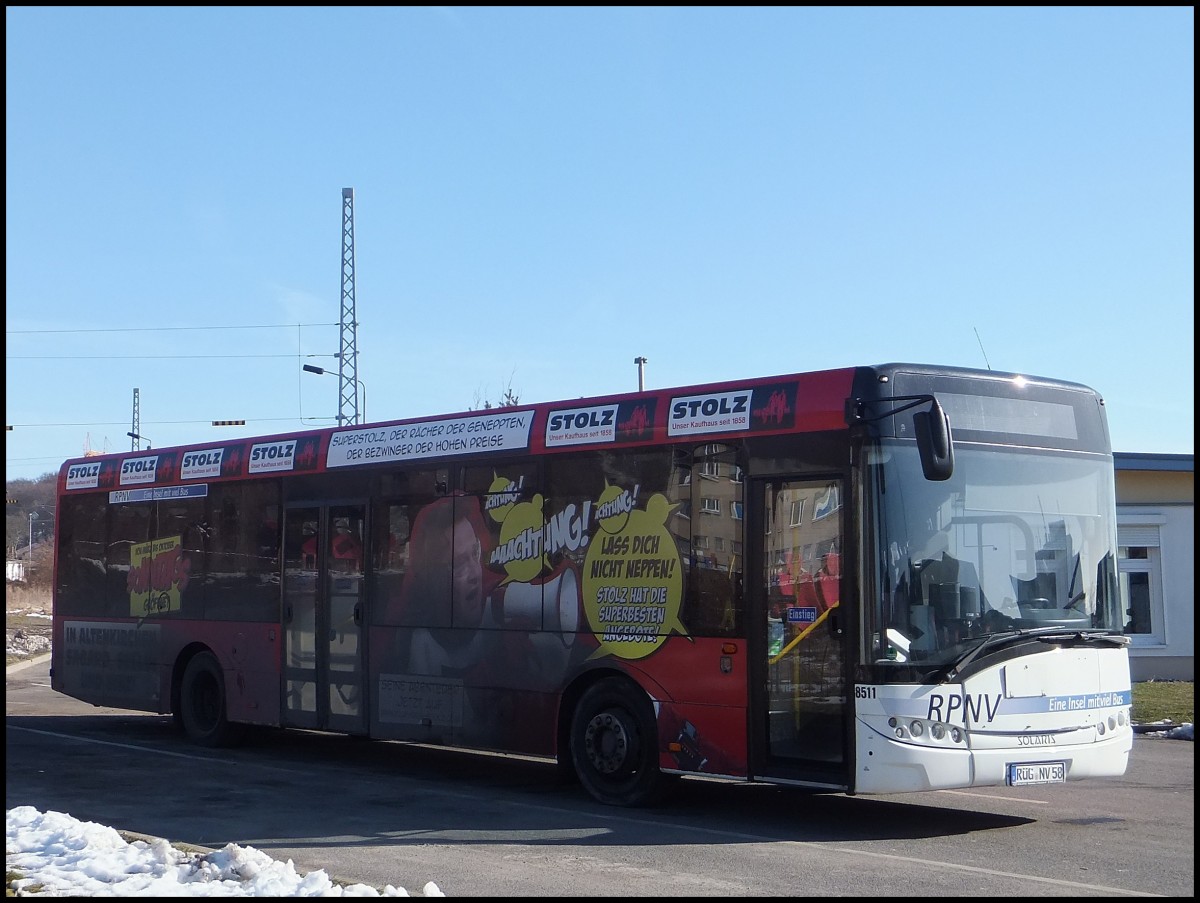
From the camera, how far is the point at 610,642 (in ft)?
36.2

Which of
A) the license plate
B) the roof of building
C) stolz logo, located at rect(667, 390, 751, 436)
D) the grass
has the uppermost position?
the roof of building

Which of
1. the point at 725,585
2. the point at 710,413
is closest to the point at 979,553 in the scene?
the point at 725,585

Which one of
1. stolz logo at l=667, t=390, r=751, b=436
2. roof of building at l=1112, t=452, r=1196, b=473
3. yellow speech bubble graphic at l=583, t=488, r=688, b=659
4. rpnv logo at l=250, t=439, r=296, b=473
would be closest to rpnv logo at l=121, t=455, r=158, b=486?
rpnv logo at l=250, t=439, r=296, b=473

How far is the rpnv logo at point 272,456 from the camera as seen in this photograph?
14.5 metres

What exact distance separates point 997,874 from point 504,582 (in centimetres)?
520

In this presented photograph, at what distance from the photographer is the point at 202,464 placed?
15617mm

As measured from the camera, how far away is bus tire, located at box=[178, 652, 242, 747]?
1516cm

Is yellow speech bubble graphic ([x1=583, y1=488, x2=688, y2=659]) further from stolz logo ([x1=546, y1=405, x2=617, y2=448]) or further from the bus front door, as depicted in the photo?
the bus front door

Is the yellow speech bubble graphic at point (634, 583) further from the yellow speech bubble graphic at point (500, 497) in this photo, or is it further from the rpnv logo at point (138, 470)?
the rpnv logo at point (138, 470)

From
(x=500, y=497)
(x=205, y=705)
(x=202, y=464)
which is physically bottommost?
(x=205, y=705)

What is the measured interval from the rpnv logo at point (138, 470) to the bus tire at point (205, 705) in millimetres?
2320

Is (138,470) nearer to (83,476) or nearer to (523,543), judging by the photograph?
(83,476)

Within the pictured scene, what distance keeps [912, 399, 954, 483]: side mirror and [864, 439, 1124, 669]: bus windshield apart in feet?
1.88

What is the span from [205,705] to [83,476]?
377cm
